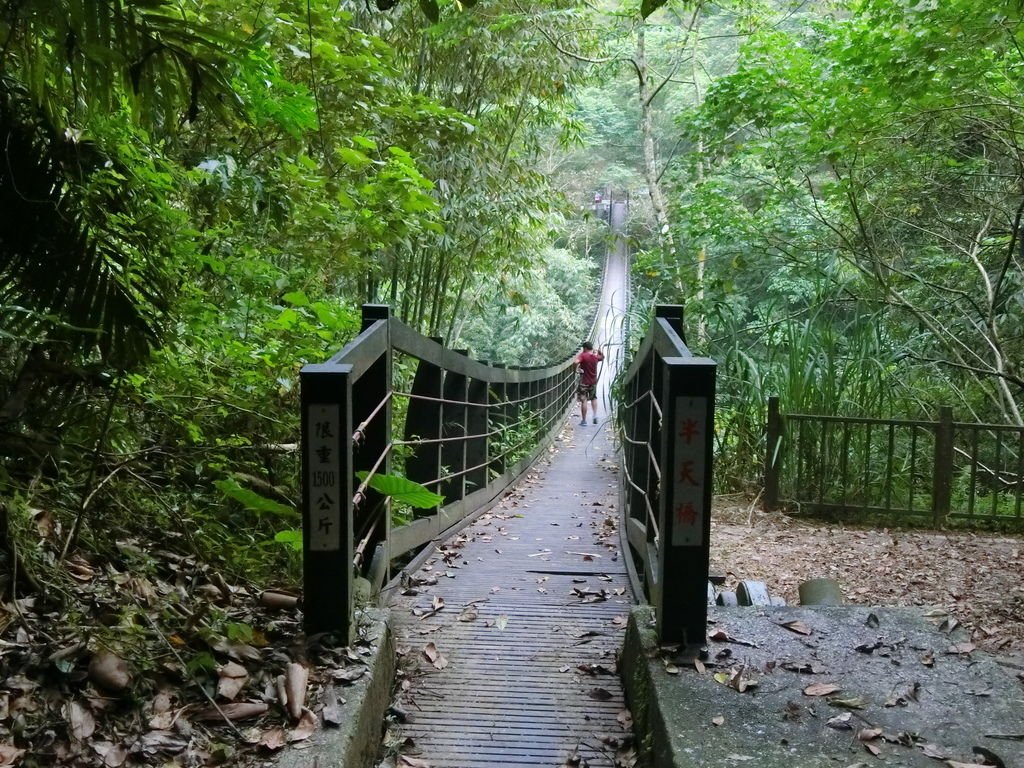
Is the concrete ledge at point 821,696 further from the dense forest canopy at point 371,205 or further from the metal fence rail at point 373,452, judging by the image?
the dense forest canopy at point 371,205

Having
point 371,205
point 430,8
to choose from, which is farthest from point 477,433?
point 430,8

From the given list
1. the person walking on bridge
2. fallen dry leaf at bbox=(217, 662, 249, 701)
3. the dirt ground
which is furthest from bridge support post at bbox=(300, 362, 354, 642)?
the person walking on bridge

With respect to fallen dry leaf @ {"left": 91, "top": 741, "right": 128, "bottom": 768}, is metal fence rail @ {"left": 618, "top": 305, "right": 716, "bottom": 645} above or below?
above

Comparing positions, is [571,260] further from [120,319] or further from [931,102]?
[120,319]

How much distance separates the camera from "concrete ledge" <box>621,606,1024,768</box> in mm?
1736

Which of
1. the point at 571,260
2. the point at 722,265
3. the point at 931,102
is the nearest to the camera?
the point at 931,102

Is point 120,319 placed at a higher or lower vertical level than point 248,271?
lower

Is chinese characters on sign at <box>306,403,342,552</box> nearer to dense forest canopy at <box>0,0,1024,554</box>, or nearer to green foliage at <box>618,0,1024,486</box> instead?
dense forest canopy at <box>0,0,1024,554</box>

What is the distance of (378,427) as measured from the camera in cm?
290

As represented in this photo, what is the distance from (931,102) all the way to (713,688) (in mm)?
4769

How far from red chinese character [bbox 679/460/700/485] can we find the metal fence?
12.2ft

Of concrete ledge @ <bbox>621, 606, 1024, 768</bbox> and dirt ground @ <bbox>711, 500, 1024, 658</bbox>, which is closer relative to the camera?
concrete ledge @ <bbox>621, 606, 1024, 768</bbox>

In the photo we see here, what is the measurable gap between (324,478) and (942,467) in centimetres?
481

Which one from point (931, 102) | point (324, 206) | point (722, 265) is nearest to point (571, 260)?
point (722, 265)
